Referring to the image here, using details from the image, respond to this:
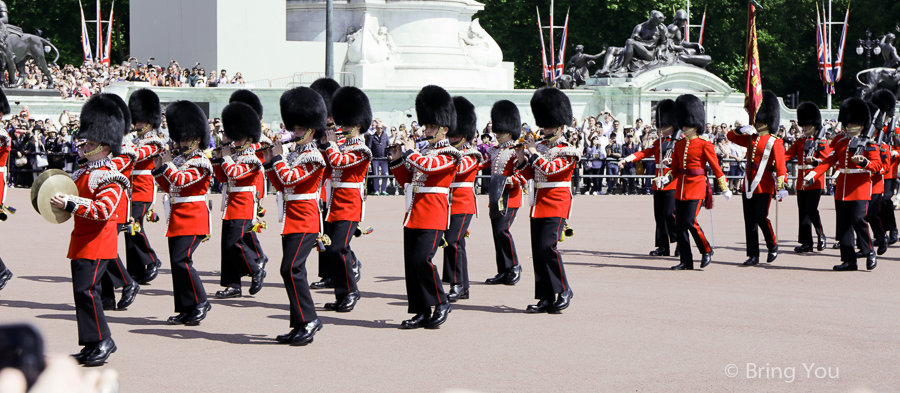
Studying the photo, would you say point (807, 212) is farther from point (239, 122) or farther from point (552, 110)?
point (239, 122)

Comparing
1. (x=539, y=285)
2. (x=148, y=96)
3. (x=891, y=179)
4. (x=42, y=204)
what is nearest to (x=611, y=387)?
(x=539, y=285)

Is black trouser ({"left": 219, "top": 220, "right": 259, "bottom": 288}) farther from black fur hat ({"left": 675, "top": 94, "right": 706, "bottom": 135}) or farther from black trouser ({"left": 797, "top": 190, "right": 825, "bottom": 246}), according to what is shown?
black trouser ({"left": 797, "top": 190, "right": 825, "bottom": 246})

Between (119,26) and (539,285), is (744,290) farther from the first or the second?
(119,26)

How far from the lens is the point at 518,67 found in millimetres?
44562

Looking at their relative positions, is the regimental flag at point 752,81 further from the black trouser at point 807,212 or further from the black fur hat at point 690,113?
the black trouser at point 807,212

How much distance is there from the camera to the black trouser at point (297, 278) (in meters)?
6.23

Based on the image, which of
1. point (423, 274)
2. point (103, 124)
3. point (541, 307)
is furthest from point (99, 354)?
point (541, 307)

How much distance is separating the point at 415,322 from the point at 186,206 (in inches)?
63.3

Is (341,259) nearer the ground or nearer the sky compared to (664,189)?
nearer the ground

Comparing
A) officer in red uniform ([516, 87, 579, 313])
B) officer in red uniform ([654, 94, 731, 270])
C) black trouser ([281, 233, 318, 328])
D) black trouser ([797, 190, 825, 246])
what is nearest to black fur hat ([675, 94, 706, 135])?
officer in red uniform ([654, 94, 731, 270])

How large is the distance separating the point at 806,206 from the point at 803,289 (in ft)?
10.1

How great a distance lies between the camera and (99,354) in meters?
5.65

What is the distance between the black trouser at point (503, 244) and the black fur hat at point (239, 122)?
2.12 m

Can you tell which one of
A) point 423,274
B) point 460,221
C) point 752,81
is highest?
point 752,81
